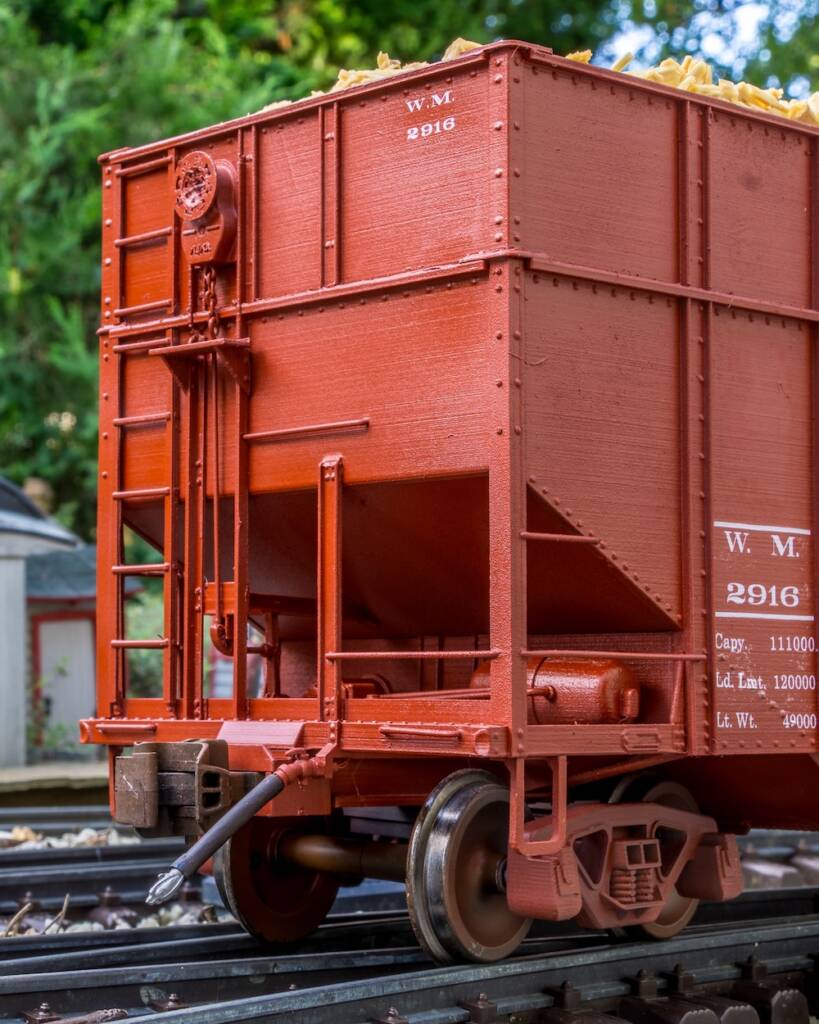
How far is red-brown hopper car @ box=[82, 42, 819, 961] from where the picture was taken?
664 centimetres

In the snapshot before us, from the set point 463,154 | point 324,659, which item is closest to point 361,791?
point 324,659

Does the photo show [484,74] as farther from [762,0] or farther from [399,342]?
[762,0]

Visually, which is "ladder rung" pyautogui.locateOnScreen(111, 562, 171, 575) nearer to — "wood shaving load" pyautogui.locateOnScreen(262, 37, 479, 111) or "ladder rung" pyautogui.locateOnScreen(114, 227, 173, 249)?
"ladder rung" pyautogui.locateOnScreen(114, 227, 173, 249)

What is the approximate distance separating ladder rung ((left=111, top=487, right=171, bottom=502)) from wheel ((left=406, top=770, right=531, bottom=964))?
7.43 ft

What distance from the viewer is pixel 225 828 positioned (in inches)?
253

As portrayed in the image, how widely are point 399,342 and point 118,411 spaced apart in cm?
201

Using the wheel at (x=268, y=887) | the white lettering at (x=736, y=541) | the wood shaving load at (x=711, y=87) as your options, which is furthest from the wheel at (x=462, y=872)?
the wood shaving load at (x=711, y=87)

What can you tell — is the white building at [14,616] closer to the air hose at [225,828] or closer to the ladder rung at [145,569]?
the ladder rung at [145,569]

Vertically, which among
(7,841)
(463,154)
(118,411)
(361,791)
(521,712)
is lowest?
(7,841)

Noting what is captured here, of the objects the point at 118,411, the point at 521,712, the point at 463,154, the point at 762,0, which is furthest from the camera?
the point at 762,0

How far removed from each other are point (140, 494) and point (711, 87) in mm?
3714

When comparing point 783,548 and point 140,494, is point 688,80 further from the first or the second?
point 140,494

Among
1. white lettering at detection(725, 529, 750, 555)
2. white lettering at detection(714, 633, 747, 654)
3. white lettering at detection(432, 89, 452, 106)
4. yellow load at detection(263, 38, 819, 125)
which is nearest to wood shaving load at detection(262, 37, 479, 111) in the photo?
yellow load at detection(263, 38, 819, 125)

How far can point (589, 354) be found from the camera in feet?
22.4
